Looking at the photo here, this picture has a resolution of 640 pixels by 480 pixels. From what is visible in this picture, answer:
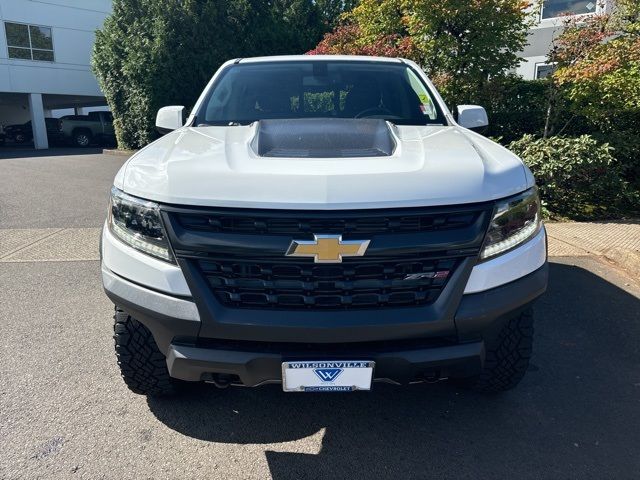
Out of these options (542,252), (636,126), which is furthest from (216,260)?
(636,126)

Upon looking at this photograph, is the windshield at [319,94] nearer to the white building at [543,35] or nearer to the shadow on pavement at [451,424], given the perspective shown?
the shadow on pavement at [451,424]

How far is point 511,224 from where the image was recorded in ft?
7.18

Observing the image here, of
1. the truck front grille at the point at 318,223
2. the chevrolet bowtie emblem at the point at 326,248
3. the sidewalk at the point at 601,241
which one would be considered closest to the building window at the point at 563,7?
the sidewalk at the point at 601,241

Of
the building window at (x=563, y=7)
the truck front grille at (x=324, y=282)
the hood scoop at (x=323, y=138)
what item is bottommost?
the truck front grille at (x=324, y=282)

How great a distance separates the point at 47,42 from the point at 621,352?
29434 mm

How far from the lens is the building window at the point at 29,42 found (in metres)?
24.9

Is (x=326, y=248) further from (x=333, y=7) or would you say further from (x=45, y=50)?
(x=45, y=50)

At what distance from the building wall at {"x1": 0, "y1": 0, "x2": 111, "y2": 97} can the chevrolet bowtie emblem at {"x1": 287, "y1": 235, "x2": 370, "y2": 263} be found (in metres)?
28.2

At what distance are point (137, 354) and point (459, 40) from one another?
740 cm

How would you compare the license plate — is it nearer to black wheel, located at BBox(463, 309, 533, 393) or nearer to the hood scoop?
black wheel, located at BBox(463, 309, 533, 393)

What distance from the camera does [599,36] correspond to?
7.13m

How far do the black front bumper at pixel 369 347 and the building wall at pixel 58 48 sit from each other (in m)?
28.0

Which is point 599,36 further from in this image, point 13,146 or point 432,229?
point 13,146

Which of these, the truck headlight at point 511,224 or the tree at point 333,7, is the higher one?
the tree at point 333,7
